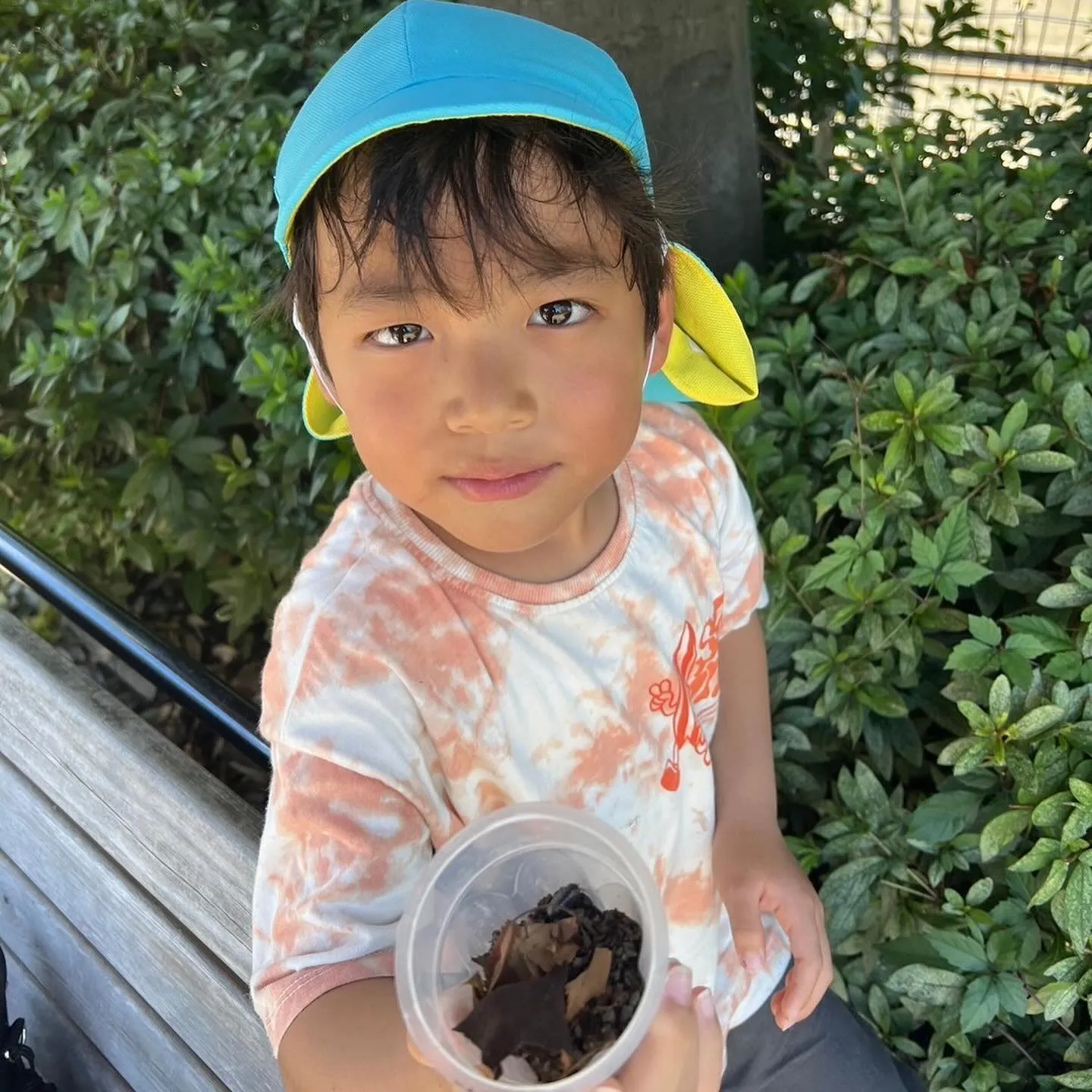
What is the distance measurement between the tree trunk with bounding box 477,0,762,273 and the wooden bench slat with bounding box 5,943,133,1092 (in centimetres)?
188

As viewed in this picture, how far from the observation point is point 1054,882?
1.38 meters

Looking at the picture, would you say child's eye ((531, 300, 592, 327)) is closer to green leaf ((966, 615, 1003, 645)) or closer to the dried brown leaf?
the dried brown leaf

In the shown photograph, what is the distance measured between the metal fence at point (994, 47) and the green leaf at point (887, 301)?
123cm

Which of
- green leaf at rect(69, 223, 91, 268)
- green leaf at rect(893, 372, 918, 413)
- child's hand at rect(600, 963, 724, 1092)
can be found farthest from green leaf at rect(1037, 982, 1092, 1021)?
green leaf at rect(69, 223, 91, 268)

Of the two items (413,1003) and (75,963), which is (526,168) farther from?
(75,963)

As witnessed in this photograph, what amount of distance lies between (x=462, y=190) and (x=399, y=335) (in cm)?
15

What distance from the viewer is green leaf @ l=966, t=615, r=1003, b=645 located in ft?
5.05

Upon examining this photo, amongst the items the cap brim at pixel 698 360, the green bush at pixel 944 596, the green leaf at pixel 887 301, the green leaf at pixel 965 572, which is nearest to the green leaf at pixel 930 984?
the green bush at pixel 944 596

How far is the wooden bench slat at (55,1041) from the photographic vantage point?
183cm

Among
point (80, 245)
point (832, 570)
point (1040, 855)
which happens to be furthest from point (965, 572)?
point (80, 245)

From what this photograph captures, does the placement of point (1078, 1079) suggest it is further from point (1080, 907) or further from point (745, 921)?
point (745, 921)

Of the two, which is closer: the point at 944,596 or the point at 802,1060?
the point at 802,1060

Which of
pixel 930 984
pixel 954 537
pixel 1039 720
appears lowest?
pixel 930 984

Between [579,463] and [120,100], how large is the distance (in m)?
2.27
